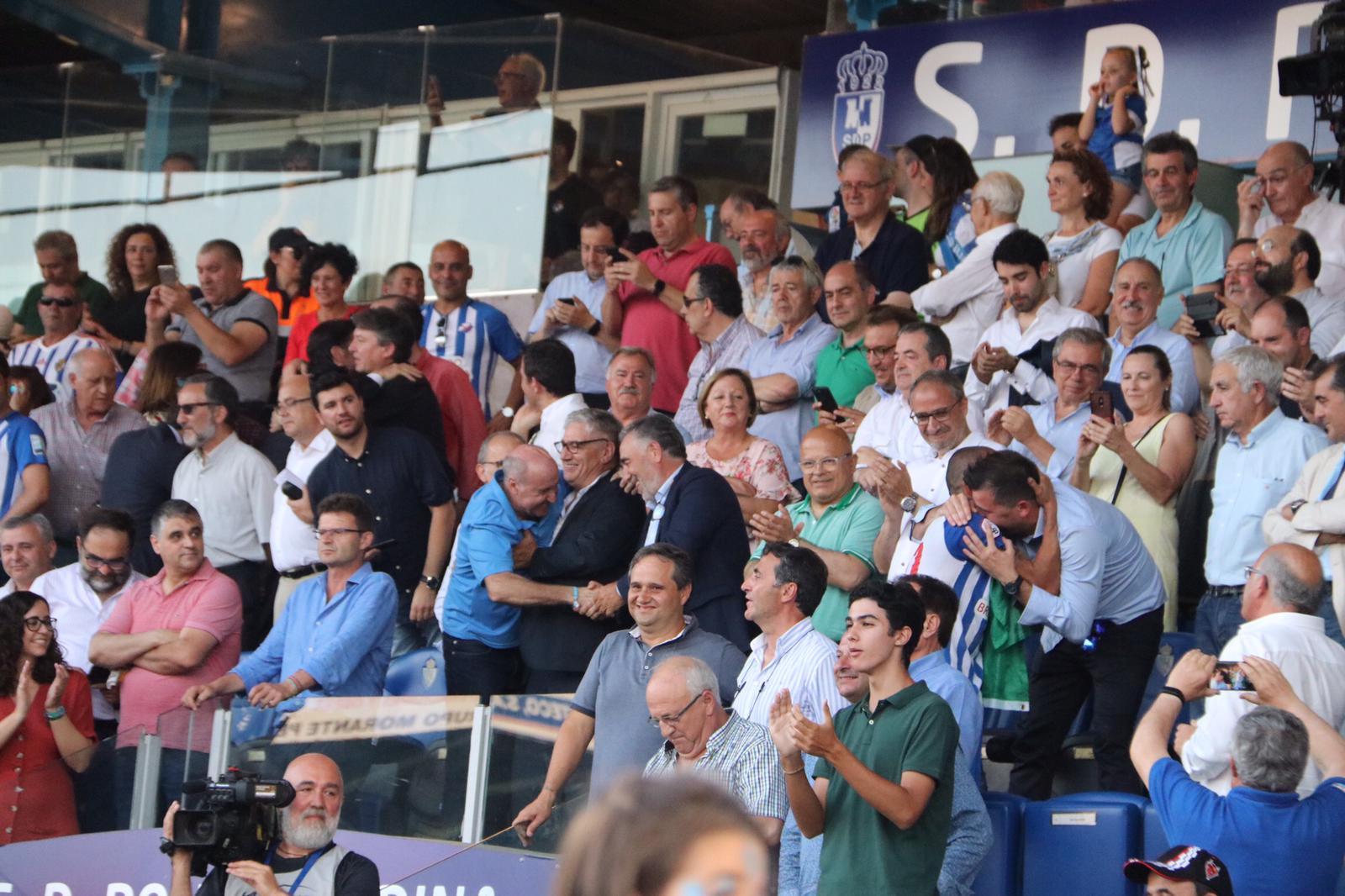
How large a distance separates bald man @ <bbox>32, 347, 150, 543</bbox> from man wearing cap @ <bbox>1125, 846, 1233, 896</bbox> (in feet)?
18.8

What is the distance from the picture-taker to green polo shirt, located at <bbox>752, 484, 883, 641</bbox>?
5.93 meters

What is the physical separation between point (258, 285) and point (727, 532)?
5600mm

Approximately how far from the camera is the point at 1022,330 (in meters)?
7.43

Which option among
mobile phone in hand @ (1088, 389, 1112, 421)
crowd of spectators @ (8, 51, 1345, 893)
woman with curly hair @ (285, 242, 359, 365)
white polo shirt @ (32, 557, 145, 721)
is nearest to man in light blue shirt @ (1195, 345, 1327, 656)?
crowd of spectators @ (8, 51, 1345, 893)

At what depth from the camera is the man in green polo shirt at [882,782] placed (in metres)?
4.25

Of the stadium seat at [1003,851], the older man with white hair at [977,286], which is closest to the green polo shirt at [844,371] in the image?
the older man with white hair at [977,286]

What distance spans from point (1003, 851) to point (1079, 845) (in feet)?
0.71

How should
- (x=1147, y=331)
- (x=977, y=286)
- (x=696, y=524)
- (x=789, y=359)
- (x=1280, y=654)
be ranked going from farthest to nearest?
(x=977, y=286)
(x=789, y=359)
(x=1147, y=331)
(x=696, y=524)
(x=1280, y=654)

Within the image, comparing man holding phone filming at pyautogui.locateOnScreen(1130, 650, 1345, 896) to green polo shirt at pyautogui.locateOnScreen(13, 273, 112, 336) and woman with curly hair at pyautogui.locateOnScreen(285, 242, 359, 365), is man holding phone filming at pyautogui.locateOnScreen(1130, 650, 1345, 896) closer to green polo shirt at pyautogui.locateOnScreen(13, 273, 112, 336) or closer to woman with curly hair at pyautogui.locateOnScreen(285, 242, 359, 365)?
woman with curly hair at pyautogui.locateOnScreen(285, 242, 359, 365)

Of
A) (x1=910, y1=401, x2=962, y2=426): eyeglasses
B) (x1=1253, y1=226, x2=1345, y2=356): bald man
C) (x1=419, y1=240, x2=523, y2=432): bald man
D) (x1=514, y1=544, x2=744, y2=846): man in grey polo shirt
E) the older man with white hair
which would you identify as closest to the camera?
(x1=514, y1=544, x2=744, y2=846): man in grey polo shirt

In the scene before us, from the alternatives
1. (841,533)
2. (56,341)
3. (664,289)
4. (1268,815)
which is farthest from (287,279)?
(1268,815)

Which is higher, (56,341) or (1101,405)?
(56,341)

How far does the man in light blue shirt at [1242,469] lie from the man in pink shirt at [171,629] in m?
3.49

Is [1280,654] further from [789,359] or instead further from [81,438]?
[81,438]
